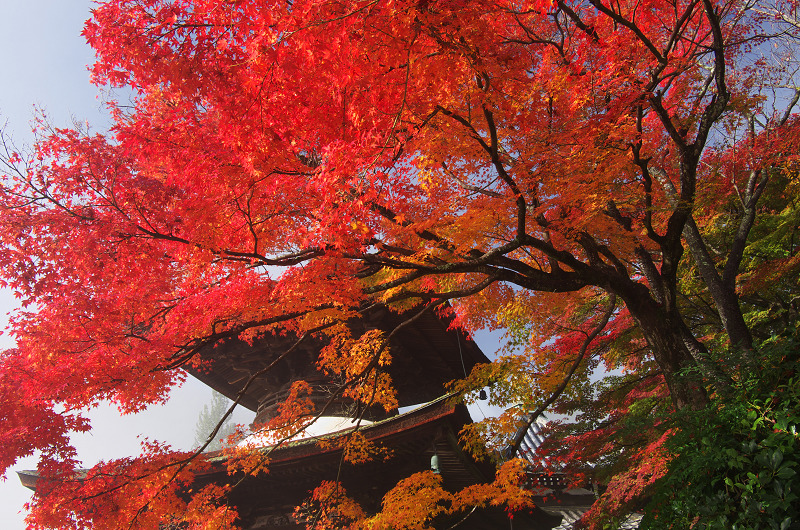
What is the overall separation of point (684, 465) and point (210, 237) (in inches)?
200

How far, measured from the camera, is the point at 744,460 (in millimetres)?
2518

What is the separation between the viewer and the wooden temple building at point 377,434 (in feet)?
28.1

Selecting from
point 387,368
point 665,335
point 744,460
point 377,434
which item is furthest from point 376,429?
point 744,460

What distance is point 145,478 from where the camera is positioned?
6.28m

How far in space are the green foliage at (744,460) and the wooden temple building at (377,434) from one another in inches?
186

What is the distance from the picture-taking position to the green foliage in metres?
2.35

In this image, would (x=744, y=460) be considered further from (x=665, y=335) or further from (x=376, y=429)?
(x=376, y=429)

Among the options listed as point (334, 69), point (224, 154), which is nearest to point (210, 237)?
point (224, 154)

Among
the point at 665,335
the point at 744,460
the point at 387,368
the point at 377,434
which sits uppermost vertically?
the point at 387,368

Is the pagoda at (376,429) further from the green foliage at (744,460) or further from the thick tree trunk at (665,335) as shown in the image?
the green foliage at (744,460)

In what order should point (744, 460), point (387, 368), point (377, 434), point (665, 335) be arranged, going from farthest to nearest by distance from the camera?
1. point (387, 368)
2. point (377, 434)
3. point (665, 335)
4. point (744, 460)

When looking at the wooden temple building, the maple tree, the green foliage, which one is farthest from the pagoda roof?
the green foliage

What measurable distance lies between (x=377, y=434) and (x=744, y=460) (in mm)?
6891

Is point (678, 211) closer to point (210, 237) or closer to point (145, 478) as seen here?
point (210, 237)
